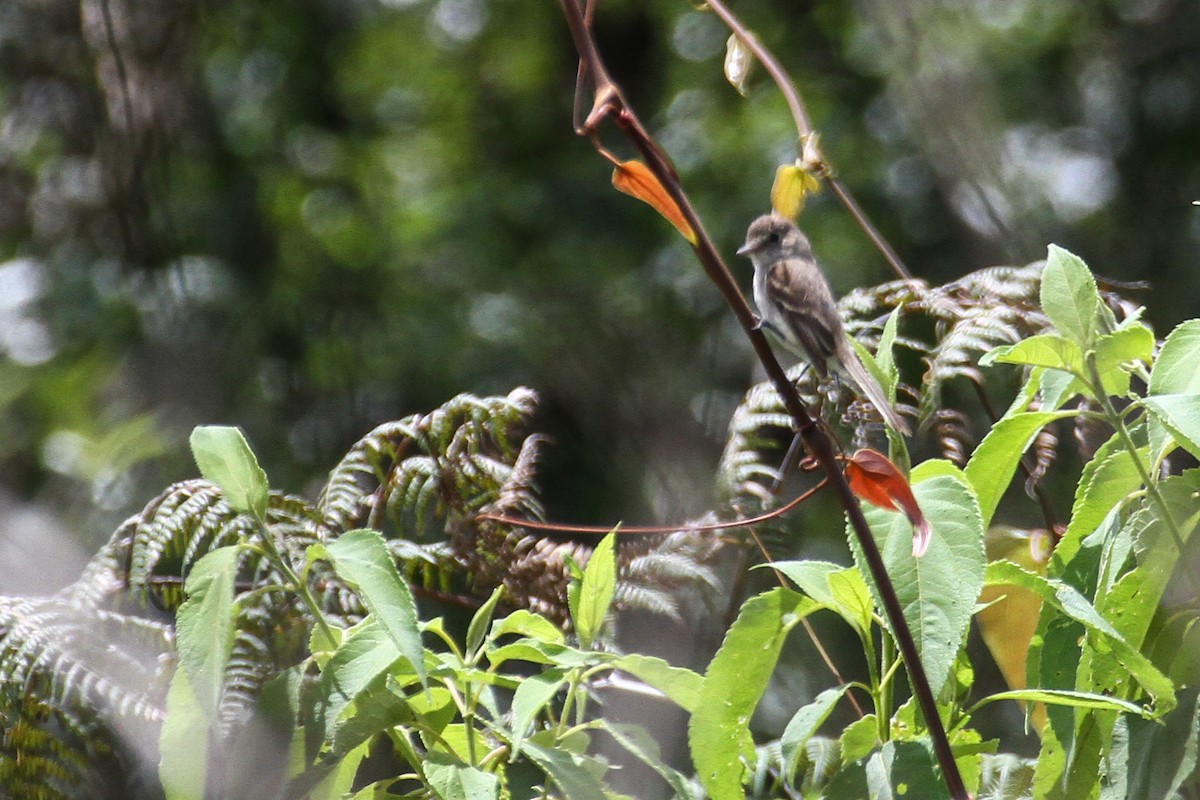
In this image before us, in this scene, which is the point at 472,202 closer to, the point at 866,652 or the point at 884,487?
the point at 866,652

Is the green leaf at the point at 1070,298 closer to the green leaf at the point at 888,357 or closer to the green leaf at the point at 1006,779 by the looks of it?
the green leaf at the point at 888,357

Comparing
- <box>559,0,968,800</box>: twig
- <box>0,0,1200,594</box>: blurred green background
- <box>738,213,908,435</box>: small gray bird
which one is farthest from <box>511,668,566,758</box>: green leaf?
<box>0,0,1200,594</box>: blurred green background

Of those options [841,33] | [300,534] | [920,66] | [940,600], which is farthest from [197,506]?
[841,33]

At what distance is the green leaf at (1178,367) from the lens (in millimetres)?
1213

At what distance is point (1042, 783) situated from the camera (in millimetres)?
1224

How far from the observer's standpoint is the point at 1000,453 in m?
1.25

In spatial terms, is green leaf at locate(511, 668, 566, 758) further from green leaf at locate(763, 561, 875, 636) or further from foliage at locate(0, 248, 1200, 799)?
green leaf at locate(763, 561, 875, 636)

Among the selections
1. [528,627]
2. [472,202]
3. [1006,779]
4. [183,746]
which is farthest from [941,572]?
[472,202]

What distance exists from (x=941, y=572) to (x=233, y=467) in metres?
0.67

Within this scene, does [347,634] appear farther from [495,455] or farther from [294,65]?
[294,65]

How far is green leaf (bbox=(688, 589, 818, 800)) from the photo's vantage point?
120 centimetres

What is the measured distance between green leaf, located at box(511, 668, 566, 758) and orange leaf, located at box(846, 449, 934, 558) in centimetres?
34

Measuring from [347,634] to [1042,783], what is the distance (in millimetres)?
700

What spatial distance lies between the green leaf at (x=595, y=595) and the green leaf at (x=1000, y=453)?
0.38m
